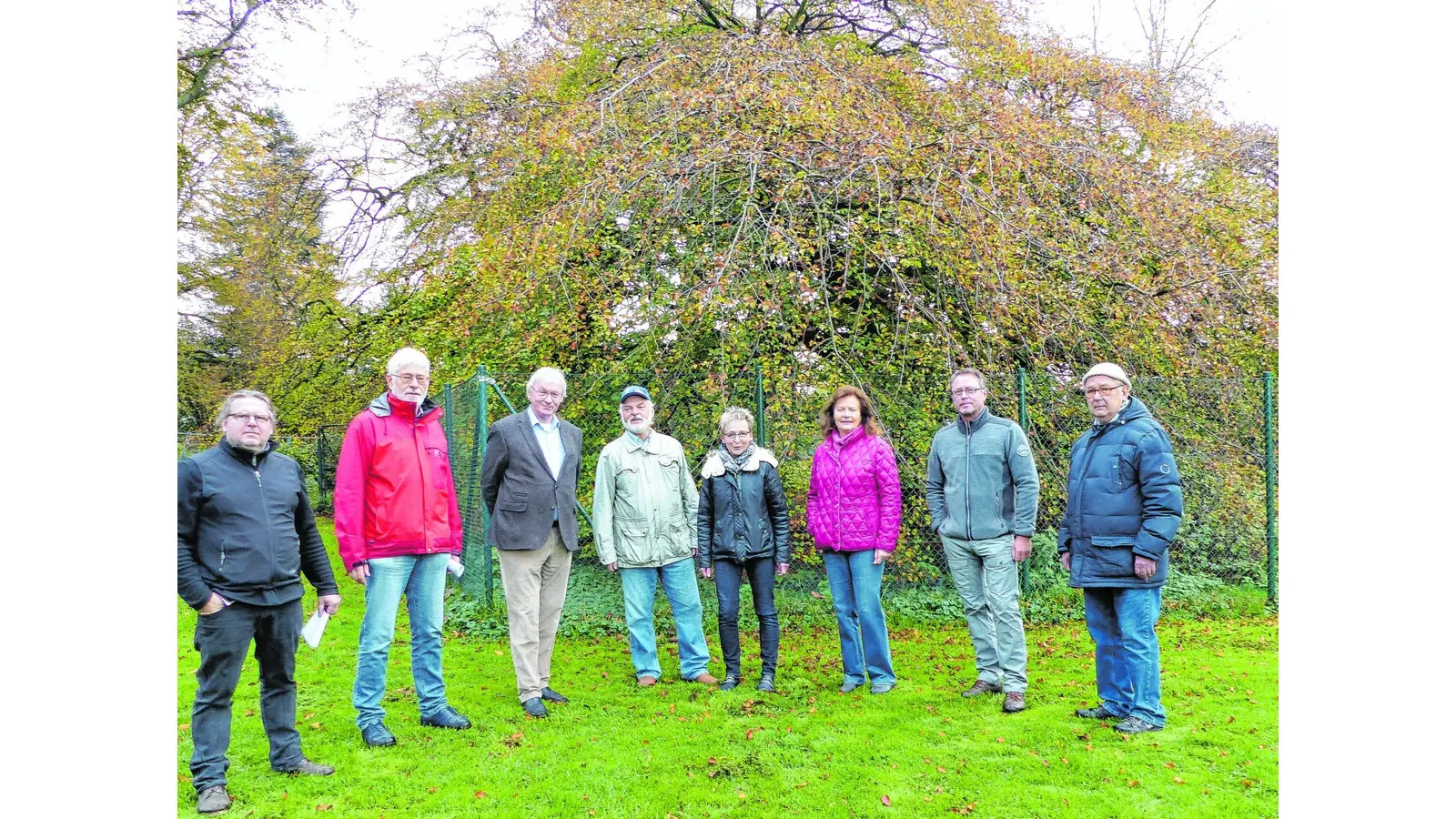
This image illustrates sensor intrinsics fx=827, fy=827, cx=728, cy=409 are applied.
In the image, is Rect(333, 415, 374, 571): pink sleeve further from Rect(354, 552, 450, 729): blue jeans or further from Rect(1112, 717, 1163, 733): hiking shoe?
Rect(1112, 717, 1163, 733): hiking shoe

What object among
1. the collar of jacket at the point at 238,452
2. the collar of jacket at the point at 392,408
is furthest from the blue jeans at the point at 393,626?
the collar of jacket at the point at 238,452

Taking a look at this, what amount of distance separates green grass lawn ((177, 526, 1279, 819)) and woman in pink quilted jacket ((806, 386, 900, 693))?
25cm

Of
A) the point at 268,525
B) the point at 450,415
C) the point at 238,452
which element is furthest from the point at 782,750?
the point at 450,415

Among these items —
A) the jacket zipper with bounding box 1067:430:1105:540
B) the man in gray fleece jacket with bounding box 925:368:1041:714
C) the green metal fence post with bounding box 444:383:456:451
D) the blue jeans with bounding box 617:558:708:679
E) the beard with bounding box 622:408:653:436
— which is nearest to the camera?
the jacket zipper with bounding box 1067:430:1105:540

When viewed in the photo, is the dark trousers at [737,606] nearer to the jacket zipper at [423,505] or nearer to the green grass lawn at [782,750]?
the green grass lawn at [782,750]

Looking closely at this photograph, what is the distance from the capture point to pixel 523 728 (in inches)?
164

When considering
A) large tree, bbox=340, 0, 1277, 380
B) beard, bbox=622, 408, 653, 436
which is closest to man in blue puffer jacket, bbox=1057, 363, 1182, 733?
large tree, bbox=340, 0, 1277, 380

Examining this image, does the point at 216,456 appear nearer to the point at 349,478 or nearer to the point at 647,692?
the point at 349,478

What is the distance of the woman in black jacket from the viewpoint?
15.1 ft

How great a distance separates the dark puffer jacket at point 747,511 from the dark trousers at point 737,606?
0.24ft

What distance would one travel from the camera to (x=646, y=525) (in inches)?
187

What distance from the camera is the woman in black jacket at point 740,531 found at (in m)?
4.60

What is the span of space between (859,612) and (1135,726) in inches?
55.7

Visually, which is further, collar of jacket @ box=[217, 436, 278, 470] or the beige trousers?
the beige trousers
